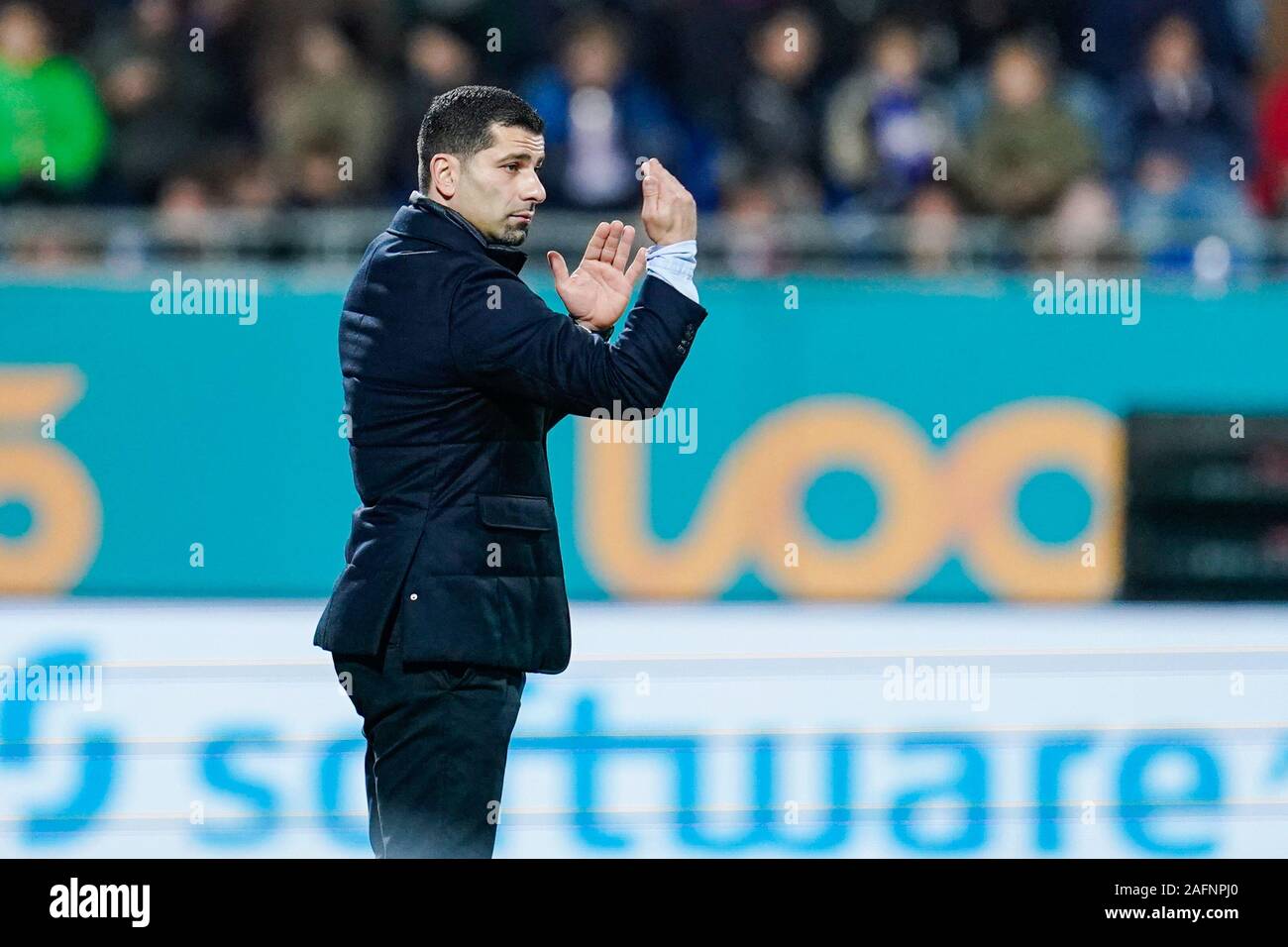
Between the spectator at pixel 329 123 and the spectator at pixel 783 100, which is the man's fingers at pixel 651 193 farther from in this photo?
the spectator at pixel 783 100

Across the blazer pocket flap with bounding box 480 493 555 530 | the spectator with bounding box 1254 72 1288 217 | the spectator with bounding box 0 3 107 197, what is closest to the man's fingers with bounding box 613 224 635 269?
the blazer pocket flap with bounding box 480 493 555 530

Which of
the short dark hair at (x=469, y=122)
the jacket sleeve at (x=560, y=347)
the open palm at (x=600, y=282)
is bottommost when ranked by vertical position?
the jacket sleeve at (x=560, y=347)

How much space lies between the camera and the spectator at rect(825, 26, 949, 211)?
1120 cm

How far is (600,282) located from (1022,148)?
696cm

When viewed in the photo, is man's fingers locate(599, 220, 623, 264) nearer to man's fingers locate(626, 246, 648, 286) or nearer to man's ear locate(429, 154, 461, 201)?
man's fingers locate(626, 246, 648, 286)

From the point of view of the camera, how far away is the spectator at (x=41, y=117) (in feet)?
35.0

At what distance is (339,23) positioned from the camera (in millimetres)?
11555

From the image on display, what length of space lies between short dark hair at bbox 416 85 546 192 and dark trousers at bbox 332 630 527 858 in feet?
3.40

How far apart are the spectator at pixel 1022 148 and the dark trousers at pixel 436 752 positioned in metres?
7.18

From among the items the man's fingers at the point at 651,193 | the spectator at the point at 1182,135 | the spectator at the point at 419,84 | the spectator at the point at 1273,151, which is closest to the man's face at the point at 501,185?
the man's fingers at the point at 651,193

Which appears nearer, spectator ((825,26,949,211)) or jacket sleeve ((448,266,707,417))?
jacket sleeve ((448,266,707,417))

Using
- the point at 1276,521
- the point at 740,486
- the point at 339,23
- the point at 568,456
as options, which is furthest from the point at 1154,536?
the point at 339,23

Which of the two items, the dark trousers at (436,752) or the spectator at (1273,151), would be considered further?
the spectator at (1273,151)

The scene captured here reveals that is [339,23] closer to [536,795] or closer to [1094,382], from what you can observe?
[1094,382]
